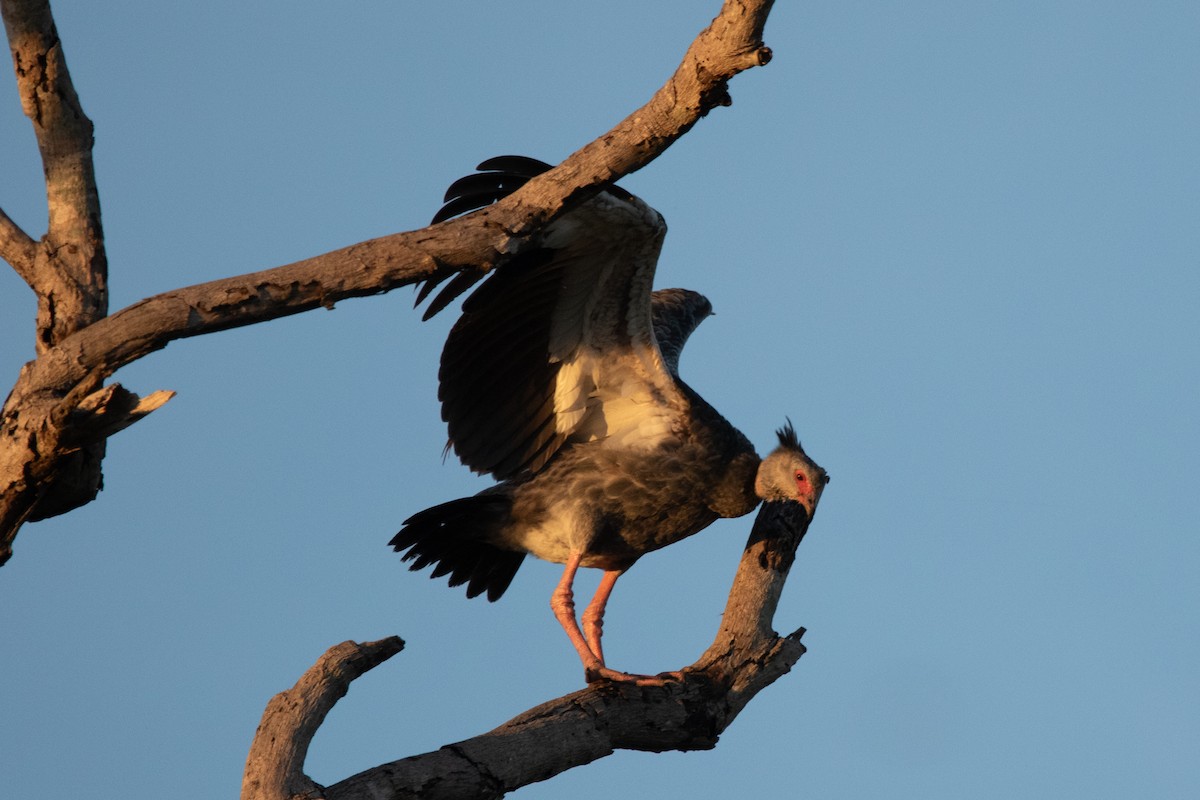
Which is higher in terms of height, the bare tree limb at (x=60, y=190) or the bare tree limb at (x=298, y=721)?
the bare tree limb at (x=60, y=190)

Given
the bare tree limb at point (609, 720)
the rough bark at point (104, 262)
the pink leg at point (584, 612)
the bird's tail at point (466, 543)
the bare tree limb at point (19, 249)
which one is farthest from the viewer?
the bird's tail at point (466, 543)

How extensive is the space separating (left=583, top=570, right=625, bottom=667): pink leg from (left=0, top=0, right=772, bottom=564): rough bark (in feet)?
7.69

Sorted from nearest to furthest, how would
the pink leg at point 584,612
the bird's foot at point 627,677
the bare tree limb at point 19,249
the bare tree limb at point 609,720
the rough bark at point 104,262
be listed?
the rough bark at point 104,262
the bare tree limb at point 609,720
the bare tree limb at point 19,249
the bird's foot at point 627,677
the pink leg at point 584,612

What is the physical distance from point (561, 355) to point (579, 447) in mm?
423

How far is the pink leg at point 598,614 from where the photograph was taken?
224 inches

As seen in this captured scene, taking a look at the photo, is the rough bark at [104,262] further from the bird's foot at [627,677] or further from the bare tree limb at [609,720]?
the bird's foot at [627,677]

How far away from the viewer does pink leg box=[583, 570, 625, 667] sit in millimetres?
5688

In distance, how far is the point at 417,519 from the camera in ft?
19.0

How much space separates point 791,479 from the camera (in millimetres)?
5766

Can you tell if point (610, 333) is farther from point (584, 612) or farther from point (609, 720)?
point (609, 720)

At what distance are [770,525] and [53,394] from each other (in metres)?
2.86

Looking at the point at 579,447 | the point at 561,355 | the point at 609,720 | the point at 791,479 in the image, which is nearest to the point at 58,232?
the point at 609,720

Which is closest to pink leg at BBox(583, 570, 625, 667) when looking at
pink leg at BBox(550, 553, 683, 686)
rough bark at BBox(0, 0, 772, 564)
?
pink leg at BBox(550, 553, 683, 686)

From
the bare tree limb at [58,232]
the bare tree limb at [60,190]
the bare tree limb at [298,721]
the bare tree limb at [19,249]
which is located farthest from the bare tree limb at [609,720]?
the bare tree limb at [19,249]
